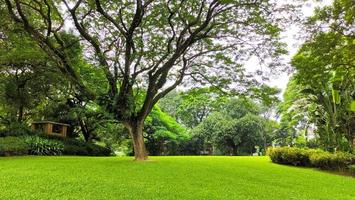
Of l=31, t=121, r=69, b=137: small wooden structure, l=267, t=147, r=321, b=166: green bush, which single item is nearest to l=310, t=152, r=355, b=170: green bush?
l=267, t=147, r=321, b=166: green bush

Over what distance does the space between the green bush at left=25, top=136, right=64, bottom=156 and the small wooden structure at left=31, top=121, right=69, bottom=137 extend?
2.58 meters

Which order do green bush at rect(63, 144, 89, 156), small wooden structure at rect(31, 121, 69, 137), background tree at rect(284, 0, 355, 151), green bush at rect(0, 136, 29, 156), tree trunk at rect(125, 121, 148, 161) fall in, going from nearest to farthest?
background tree at rect(284, 0, 355, 151), tree trunk at rect(125, 121, 148, 161), green bush at rect(0, 136, 29, 156), green bush at rect(63, 144, 89, 156), small wooden structure at rect(31, 121, 69, 137)

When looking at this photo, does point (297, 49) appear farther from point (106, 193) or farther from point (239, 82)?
point (106, 193)

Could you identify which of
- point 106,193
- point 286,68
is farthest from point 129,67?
point 106,193

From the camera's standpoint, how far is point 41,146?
15.7 m

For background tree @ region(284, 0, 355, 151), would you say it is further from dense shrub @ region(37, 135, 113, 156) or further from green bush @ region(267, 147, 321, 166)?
dense shrub @ region(37, 135, 113, 156)

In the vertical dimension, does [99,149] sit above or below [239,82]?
below

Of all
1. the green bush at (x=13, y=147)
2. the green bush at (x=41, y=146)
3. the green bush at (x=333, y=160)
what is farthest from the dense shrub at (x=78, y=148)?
the green bush at (x=333, y=160)

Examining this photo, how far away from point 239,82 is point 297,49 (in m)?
3.02

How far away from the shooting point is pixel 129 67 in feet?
40.8

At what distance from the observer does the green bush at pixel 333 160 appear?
11172 mm

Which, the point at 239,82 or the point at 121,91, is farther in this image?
the point at 239,82

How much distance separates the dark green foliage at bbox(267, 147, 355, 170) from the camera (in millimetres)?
11234

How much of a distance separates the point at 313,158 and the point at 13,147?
508 inches
